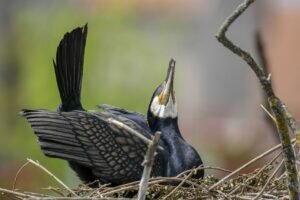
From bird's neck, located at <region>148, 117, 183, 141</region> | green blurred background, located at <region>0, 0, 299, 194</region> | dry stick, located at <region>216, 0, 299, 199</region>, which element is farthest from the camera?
green blurred background, located at <region>0, 0, 299, 194</region>

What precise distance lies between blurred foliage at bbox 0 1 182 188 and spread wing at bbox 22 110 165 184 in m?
4.31

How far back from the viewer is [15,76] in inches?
413

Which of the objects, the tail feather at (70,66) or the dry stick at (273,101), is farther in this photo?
the tail feather at (70,66)

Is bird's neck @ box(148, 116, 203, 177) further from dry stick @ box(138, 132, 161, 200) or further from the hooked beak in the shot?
dry stick @ box(138, 132, 161, 200)

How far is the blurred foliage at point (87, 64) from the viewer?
8367 millimetres

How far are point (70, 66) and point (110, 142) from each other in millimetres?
342

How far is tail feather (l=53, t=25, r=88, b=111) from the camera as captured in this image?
3.36 meters

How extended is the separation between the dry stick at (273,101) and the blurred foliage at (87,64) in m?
5.39

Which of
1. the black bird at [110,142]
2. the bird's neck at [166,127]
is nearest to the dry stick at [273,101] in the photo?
the black bird at [110,142]

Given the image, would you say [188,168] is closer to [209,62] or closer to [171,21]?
[171,21]

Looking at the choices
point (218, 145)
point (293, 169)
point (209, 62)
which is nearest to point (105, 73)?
point (218, 145)

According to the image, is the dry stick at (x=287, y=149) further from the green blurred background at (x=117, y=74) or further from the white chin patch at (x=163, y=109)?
the green blurred background at (x=117, y=74)

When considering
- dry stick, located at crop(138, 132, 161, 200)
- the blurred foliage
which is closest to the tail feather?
dry stick, located at crop(138, 132, 161, 200)

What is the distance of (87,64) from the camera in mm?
8484
